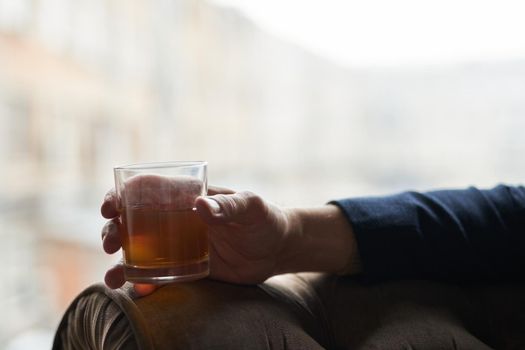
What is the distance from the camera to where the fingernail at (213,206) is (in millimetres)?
819

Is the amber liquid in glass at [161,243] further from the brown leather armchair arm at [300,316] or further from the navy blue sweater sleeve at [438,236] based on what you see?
the navy blue sweater sleeve at [438,236]

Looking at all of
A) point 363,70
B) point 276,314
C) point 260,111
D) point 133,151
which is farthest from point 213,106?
point 276,314

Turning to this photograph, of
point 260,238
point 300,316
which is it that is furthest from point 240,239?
point 300,316

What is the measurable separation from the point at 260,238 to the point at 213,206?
20cm

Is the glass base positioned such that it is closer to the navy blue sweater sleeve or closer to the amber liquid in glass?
the amber liquid in glass

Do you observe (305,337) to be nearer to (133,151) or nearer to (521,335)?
(521,335)

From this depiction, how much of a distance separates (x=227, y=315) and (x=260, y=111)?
1861 millimetres

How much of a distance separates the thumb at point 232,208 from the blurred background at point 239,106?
4.09 feet

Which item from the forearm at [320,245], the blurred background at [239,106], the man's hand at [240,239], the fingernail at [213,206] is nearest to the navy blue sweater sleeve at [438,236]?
the forearm at [320,245]

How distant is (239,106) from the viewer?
8.75ft

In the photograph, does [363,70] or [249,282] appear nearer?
[249,282]

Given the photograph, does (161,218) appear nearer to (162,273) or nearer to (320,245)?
(162,273)

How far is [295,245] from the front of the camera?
108 centimetres

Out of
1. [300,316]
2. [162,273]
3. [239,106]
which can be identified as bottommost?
[300,316]
